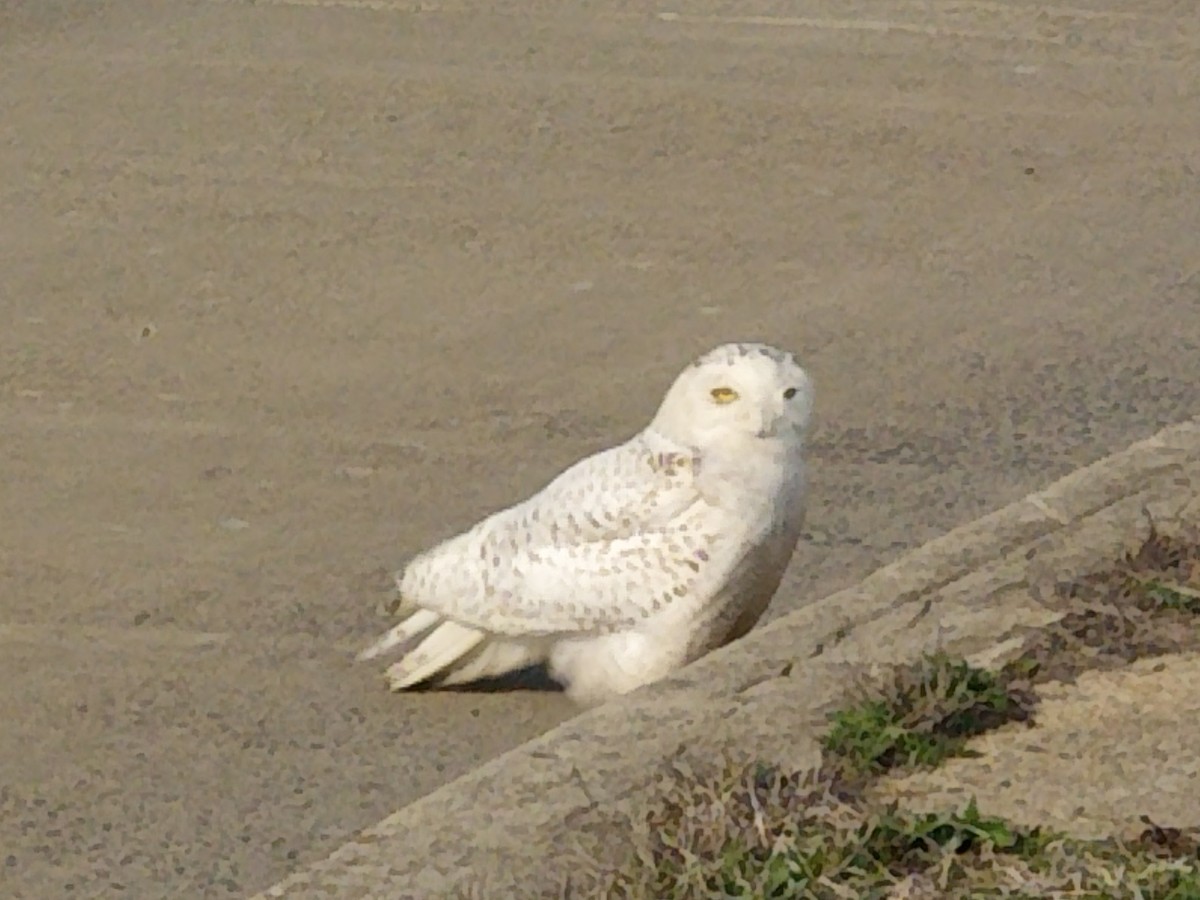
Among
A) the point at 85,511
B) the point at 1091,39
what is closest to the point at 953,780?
the point at 85,511

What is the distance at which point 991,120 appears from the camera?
10570 mm

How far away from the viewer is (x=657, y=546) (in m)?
4.89

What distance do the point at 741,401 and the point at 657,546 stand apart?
32cm

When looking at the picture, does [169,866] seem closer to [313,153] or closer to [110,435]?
[110,435]

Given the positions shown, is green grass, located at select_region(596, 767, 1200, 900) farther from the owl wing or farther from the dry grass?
the owl wing

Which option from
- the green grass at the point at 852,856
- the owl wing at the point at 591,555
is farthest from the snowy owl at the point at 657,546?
the green grass at the point at 852,856

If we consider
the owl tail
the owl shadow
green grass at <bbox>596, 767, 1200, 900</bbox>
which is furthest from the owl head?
green grass at <bbox>596, 767, 1200, 900</bbox>

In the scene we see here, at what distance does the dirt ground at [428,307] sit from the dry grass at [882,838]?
1.41m

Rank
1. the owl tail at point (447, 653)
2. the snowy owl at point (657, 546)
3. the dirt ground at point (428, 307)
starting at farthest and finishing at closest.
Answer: the dirt ground at point (428, 307)
the owl tail at point (447, 653)
the snowy owl at point (657, 546)

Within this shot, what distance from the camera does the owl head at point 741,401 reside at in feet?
15.9

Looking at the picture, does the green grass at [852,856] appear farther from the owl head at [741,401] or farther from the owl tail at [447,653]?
the owl tail at [447,653]

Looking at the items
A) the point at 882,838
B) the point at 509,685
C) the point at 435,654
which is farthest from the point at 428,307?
the point at 882,838

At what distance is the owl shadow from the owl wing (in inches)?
12.1

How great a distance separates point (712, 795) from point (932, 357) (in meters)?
4.49
